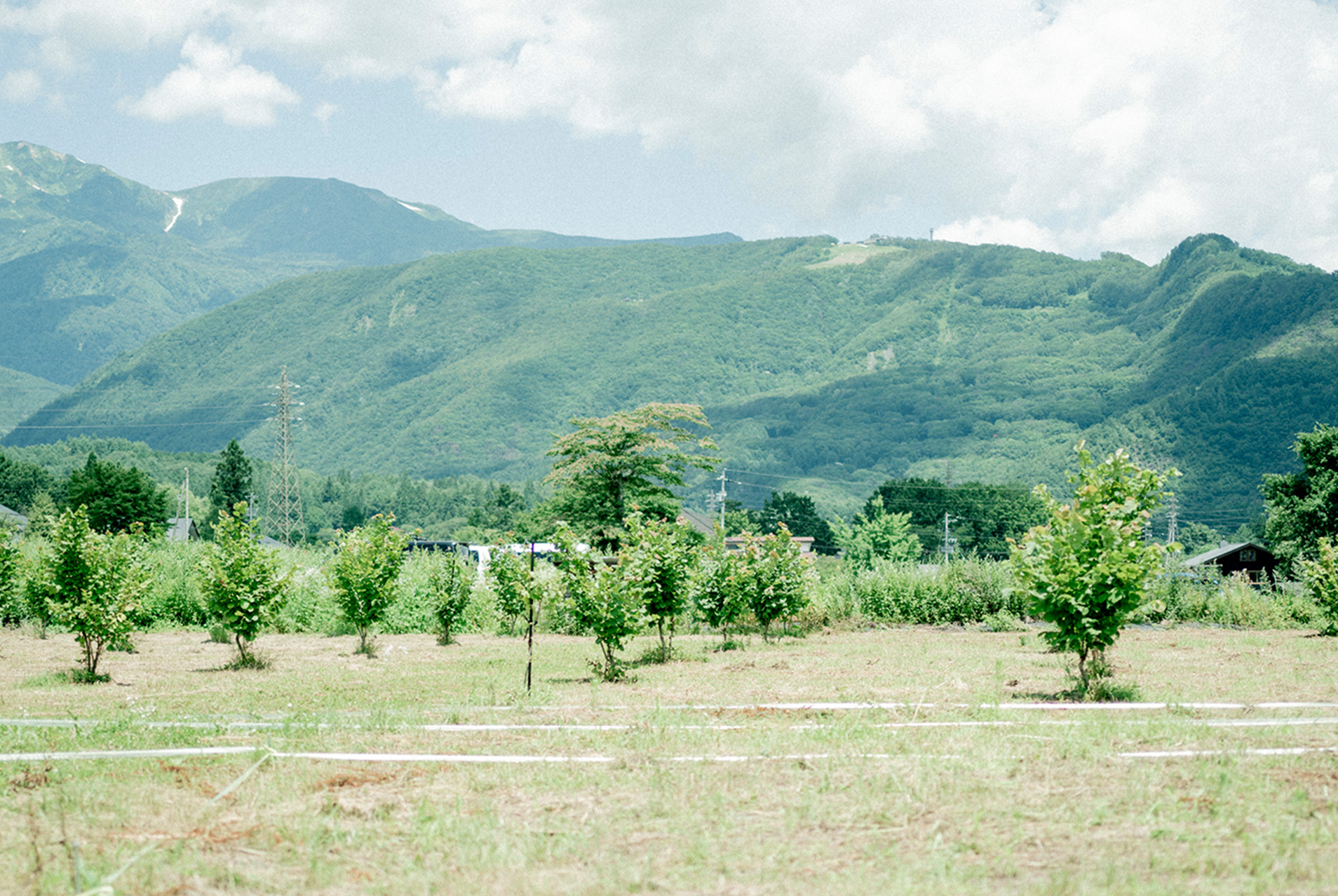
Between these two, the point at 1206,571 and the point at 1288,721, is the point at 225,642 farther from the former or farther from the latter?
the point at 1206,571

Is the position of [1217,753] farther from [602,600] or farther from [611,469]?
[611,469]

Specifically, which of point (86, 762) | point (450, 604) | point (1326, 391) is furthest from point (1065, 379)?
point (86, 762)

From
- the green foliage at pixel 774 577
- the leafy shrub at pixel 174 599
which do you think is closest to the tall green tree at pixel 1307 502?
the green foliage at pixel 774 577

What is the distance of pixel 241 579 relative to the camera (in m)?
14.0

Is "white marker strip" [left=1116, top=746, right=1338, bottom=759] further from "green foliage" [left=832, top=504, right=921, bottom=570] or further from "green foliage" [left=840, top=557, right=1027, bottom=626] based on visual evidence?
"green foliage" [left=832, top=504, right=921, bottom=570]

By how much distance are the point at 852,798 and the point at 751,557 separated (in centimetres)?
1091

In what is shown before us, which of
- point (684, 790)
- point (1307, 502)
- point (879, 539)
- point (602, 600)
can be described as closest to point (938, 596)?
point (602, 600)

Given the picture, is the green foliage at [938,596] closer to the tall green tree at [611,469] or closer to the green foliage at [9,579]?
the tall green tree at [611,469]

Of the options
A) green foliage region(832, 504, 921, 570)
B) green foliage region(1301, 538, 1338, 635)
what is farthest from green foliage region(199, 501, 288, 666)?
green foliage region(832, 504, 921, 570)

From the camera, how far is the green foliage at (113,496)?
56.2m

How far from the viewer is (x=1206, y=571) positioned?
25.5 metres

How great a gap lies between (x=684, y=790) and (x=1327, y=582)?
17164 mm

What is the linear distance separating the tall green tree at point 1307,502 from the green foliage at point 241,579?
126 feet

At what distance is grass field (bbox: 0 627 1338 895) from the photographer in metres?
5.05
